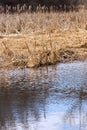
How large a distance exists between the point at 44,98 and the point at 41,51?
4.06 metres

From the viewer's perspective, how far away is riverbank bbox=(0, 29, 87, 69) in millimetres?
12196

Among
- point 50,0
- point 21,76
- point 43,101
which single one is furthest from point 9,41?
point 50,0

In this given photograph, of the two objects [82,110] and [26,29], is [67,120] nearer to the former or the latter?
[82,110]

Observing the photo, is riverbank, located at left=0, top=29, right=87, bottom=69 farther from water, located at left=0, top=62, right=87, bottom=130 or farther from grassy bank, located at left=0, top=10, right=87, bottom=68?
water, located at left=0, top=62, right=87, bottom=130

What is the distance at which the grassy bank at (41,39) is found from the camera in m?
12.4

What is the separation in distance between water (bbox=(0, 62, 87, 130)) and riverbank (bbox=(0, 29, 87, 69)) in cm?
48

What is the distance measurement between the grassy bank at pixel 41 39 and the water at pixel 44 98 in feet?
2.05

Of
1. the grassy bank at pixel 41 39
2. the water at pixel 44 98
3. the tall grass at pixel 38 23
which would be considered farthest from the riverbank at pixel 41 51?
the tall grass at pixel 38 23

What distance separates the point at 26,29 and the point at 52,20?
1319mm

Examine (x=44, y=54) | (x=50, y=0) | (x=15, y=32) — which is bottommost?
(x=50, y=0)

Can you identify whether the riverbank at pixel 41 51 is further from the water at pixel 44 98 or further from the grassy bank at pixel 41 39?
the water at pixel 44 98

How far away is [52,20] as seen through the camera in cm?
1986

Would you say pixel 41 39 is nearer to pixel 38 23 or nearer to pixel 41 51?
pixel 41 51

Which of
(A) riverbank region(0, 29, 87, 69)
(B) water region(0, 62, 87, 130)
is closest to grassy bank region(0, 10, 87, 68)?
Result: (A) riverbank region(0, 29, 87, 69)
